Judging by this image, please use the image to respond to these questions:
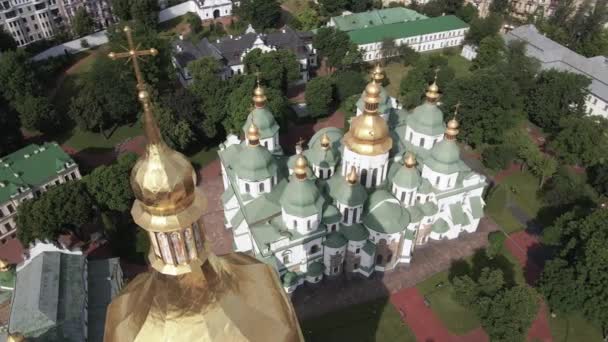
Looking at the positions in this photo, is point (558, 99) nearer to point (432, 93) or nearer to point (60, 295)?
point (432, 93)

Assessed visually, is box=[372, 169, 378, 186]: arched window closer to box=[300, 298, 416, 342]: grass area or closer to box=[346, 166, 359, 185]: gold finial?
box=[346, 166, 359, 185]: gold finial

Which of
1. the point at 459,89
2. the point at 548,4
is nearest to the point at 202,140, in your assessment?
the point at 459,89

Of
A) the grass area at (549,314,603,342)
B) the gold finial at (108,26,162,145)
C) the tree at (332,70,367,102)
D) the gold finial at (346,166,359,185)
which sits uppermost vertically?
the gold finial at (108,26,162,145)

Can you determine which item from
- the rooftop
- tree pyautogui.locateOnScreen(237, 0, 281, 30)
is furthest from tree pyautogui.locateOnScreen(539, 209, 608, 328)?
tree pyautogui.locateOnScreen(237, 0, 281, 30)

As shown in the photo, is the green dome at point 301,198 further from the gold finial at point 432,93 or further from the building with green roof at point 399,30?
the building with green roof at point 399,30

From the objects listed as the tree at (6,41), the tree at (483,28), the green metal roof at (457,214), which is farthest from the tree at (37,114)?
the tree at (483,28)

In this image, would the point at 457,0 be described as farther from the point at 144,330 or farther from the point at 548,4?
the point at 144,330
